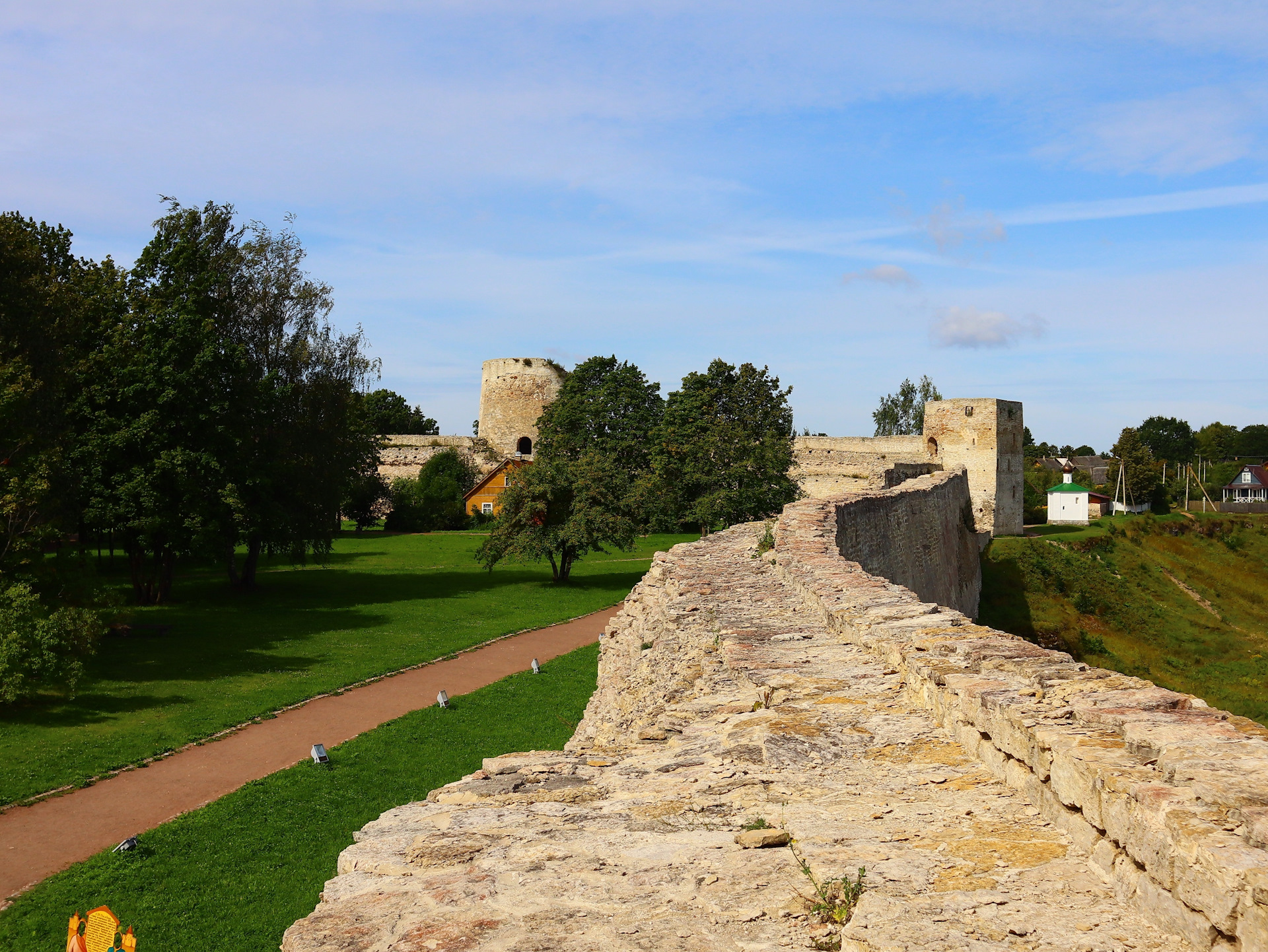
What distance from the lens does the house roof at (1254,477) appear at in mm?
81375

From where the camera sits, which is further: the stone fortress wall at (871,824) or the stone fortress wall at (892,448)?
the stone fortress wall at (892,448)

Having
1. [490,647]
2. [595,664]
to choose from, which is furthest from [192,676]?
[595,664]

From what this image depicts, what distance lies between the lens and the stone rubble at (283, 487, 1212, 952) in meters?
2.62

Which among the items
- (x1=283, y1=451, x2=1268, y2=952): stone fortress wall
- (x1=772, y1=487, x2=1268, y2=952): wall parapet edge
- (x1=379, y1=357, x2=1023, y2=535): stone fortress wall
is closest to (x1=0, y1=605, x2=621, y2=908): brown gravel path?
(x1=283, y1=451, x2=1268, y2=952): stone fortress wall

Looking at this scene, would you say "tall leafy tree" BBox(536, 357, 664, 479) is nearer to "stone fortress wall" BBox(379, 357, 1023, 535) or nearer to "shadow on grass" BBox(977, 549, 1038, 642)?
"stone fortress wall" BBox(379, 357, 1023, 535)

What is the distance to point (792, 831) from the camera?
325cm

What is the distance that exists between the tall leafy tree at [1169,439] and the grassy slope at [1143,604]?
57289 millimetres

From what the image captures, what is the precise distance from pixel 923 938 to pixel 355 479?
88.1 ft

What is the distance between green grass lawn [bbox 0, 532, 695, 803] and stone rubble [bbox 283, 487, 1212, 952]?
9406mm

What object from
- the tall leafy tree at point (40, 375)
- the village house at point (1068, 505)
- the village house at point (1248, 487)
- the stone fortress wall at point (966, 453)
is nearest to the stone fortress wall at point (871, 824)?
the tall leafy tree at point (40, 375)

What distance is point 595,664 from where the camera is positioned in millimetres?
17703

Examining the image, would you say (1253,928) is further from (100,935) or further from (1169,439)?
(1169,439)

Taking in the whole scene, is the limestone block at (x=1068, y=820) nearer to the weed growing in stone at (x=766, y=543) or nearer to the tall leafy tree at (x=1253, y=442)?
the weed growing in stone at (x=766, y=543)

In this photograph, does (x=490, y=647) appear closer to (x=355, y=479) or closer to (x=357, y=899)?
(x=355, y=479)
